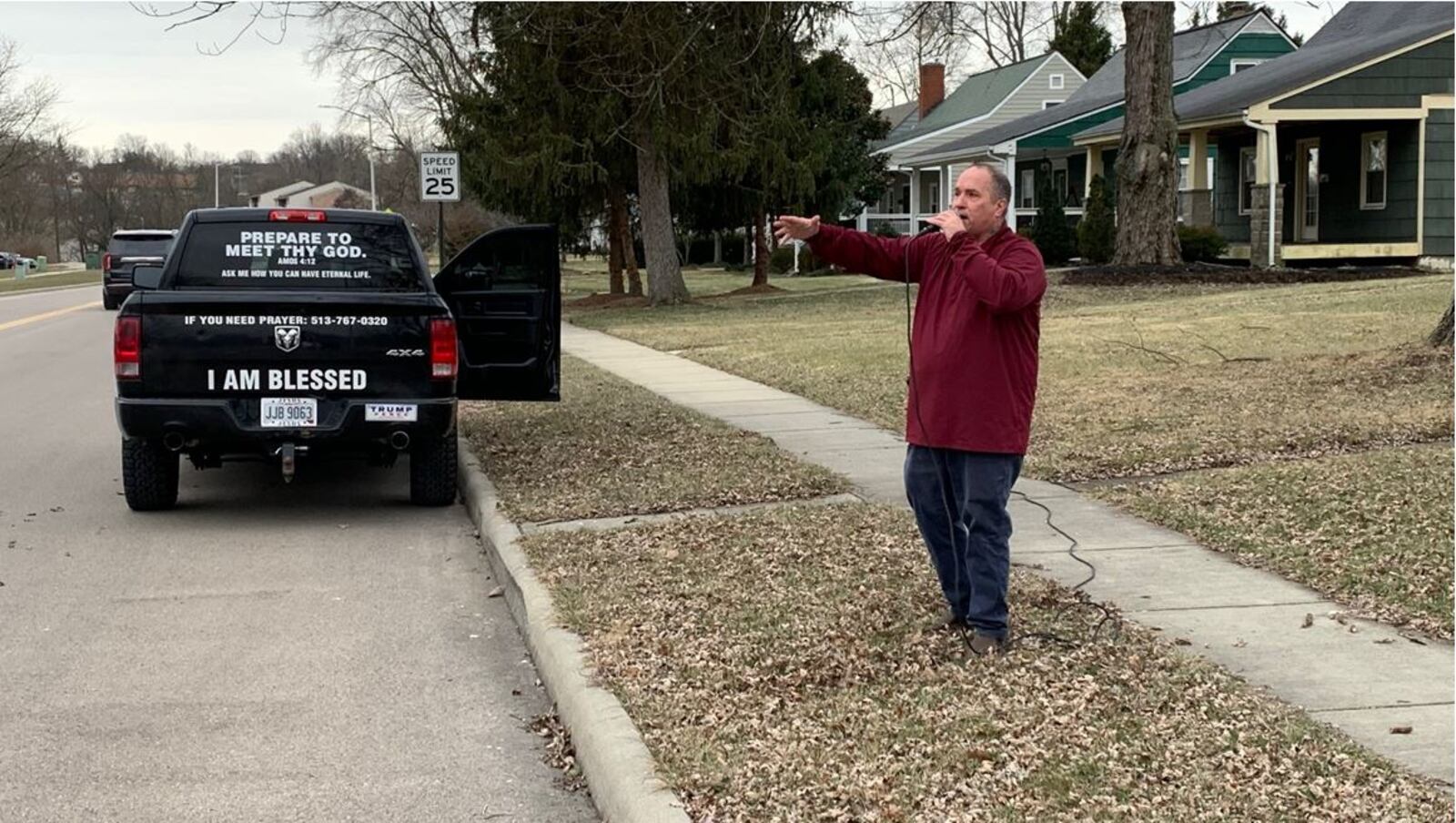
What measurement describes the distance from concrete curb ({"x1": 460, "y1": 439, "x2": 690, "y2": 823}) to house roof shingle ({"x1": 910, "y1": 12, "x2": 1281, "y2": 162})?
34.3 m

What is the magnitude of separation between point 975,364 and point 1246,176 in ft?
99.8

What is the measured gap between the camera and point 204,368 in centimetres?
867

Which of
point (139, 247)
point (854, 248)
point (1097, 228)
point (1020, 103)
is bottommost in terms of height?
point (854, 248)

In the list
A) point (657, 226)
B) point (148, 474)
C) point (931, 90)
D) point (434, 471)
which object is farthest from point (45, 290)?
point (434, 471)

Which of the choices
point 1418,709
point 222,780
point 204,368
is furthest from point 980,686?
point 204,368

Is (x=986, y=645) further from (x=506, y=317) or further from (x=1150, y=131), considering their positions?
(x=1150, y=131)

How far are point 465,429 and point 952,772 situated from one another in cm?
877

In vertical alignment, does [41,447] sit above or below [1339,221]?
below

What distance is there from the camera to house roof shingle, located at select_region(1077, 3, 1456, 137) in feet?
93.3

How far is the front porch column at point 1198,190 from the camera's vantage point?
32.0 m

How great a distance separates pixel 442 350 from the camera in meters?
8.95

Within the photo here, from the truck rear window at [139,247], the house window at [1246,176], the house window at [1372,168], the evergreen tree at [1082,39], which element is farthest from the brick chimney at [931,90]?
the truck rear window at [139,247]

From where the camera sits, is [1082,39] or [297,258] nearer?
[297,258]

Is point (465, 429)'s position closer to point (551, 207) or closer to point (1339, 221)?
point (551, 207)
